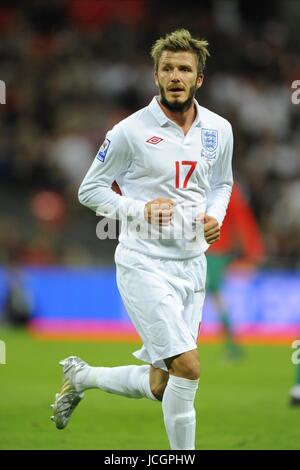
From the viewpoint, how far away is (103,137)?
53.2ft

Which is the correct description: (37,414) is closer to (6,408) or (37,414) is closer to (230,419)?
(6,408)

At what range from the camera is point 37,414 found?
298 inches

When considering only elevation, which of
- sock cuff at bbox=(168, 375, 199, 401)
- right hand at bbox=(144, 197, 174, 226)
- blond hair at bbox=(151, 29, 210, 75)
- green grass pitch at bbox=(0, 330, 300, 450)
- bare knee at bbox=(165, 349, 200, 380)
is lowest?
green grass pitch at bbox=(0, 330, 300, 450)

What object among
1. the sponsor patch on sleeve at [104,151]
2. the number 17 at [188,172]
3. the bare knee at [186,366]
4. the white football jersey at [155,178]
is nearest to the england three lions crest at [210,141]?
the white football jersey at [155,178]

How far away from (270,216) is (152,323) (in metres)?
10.5

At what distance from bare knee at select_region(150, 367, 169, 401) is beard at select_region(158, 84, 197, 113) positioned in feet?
4.77

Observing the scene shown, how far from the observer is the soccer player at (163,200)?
5598 millimetres

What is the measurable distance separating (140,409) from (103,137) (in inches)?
336

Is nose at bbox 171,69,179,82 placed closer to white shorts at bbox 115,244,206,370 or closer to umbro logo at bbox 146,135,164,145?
umbro logo at bbox 146,135,164,145

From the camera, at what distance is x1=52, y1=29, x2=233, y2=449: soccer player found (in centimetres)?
560

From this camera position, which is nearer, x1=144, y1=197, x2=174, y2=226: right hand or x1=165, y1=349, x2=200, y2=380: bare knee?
x1=165, y1=349, x2=200, y2=380: bare knee

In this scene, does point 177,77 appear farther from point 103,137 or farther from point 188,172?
point 103,137

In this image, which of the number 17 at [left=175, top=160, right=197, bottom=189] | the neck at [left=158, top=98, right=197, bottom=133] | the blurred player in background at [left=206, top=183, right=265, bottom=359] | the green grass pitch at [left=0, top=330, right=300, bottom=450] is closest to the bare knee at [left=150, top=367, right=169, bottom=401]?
the green grass pitch at [left=0, top=330, right=300, bottom=450]
